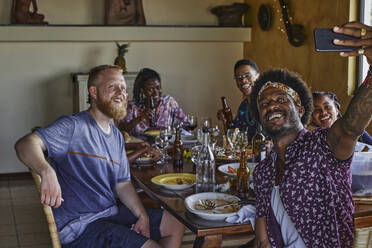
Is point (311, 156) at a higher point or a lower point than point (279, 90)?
lower

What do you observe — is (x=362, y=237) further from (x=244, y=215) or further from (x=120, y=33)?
(x=120, y=33)

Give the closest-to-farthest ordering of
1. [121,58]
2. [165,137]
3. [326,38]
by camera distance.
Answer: [326,38], [165,137], [121,58]

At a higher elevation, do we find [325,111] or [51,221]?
[325,111]

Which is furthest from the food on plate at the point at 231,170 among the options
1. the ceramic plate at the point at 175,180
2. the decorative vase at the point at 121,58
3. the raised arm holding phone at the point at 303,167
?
the decorative vase at the point at 121,58

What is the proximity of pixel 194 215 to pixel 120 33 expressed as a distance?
3830 mm

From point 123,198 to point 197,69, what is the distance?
347 centimetres

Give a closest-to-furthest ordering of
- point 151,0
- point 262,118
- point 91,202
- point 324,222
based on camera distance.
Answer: point 324,222, point 262,118, point 91,202, point 151,0

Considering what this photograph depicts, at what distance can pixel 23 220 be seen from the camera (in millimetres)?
4184

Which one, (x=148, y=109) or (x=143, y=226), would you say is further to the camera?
(x=148, y=109)

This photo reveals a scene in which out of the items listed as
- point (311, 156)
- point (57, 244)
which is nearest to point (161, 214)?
point (57, 244)

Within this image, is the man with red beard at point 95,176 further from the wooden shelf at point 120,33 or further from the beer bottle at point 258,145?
the wooden shelf at point 120,33

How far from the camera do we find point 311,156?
5.92ft

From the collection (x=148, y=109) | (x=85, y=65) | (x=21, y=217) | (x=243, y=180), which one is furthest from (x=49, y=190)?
(x=85, y=65)

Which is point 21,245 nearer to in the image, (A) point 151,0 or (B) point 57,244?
(B) point 57,244
